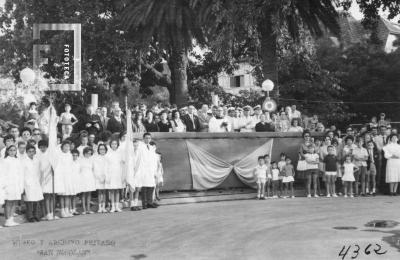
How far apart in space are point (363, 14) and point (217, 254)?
57.2ft

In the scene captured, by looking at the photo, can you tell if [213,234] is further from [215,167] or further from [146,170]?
[215,167]

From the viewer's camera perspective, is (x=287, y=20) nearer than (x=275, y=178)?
No

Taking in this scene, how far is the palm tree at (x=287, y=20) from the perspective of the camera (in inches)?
795

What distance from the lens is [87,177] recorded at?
13.0m

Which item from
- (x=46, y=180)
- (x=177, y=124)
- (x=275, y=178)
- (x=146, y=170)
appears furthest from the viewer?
(x=177, y=124)

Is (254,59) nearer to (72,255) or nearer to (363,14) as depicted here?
(363,14)

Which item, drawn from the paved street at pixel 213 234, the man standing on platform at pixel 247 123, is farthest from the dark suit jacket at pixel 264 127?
the paved street at pixel 213 234

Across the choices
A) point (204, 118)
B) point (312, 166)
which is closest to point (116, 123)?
point (204, 118)

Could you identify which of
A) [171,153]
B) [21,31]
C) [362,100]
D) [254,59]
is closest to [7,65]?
[21,31]

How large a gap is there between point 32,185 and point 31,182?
7 cm

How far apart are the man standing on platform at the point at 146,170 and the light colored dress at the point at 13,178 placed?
2994 mm

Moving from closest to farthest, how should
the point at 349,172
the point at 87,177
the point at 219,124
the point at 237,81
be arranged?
the point at 87,177
the point at 349,172
the point at 219,124
the point at 237,81

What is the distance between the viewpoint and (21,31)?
2745 centimetres

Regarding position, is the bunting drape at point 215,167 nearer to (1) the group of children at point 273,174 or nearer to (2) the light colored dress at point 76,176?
(1) the group of children at point 273,174
